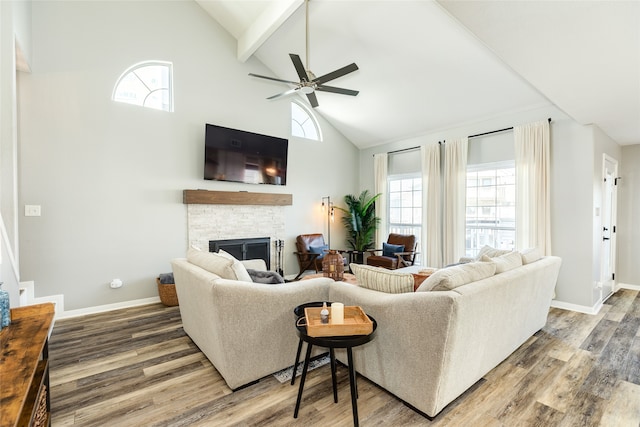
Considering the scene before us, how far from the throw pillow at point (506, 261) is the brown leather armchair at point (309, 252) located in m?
3.21

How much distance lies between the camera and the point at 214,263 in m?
2.39

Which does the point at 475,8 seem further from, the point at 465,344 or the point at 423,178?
the point at 423,178

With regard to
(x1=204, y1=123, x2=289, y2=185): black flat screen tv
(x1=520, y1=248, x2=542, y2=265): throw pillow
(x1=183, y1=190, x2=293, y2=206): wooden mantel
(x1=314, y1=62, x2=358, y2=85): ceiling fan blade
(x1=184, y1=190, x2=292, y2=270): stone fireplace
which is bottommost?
(x1=520, y1=248, x2=542, y2=265): throw pillow

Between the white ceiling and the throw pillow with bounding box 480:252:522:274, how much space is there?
159 centimetres

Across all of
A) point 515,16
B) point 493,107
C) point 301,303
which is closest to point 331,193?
point 493,107

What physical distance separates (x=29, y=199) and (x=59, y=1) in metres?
2.42

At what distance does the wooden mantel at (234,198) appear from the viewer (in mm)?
4520

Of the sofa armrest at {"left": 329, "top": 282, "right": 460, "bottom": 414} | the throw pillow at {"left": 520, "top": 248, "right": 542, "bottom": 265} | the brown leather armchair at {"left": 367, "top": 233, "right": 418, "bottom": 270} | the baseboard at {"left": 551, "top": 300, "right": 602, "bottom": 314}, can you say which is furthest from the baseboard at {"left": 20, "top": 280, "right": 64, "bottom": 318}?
the baseboard at {"left": 551, "top": 300, "right": 602, "bottom": 314}

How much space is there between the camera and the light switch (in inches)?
136

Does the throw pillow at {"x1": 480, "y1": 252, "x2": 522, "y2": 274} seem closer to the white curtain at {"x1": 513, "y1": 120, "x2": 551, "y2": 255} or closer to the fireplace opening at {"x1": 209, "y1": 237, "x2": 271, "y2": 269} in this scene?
the white curtain at {"x1": 513, "y1": 120, "x2": 551, "y2": 255}

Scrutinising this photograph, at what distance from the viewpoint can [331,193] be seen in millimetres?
6410

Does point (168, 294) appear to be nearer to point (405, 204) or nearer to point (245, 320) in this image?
point (245, 320)

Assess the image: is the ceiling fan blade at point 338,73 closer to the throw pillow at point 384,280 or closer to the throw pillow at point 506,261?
the throw pillow at point 384,280

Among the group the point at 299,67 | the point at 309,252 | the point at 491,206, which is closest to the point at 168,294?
the point at 309,252
